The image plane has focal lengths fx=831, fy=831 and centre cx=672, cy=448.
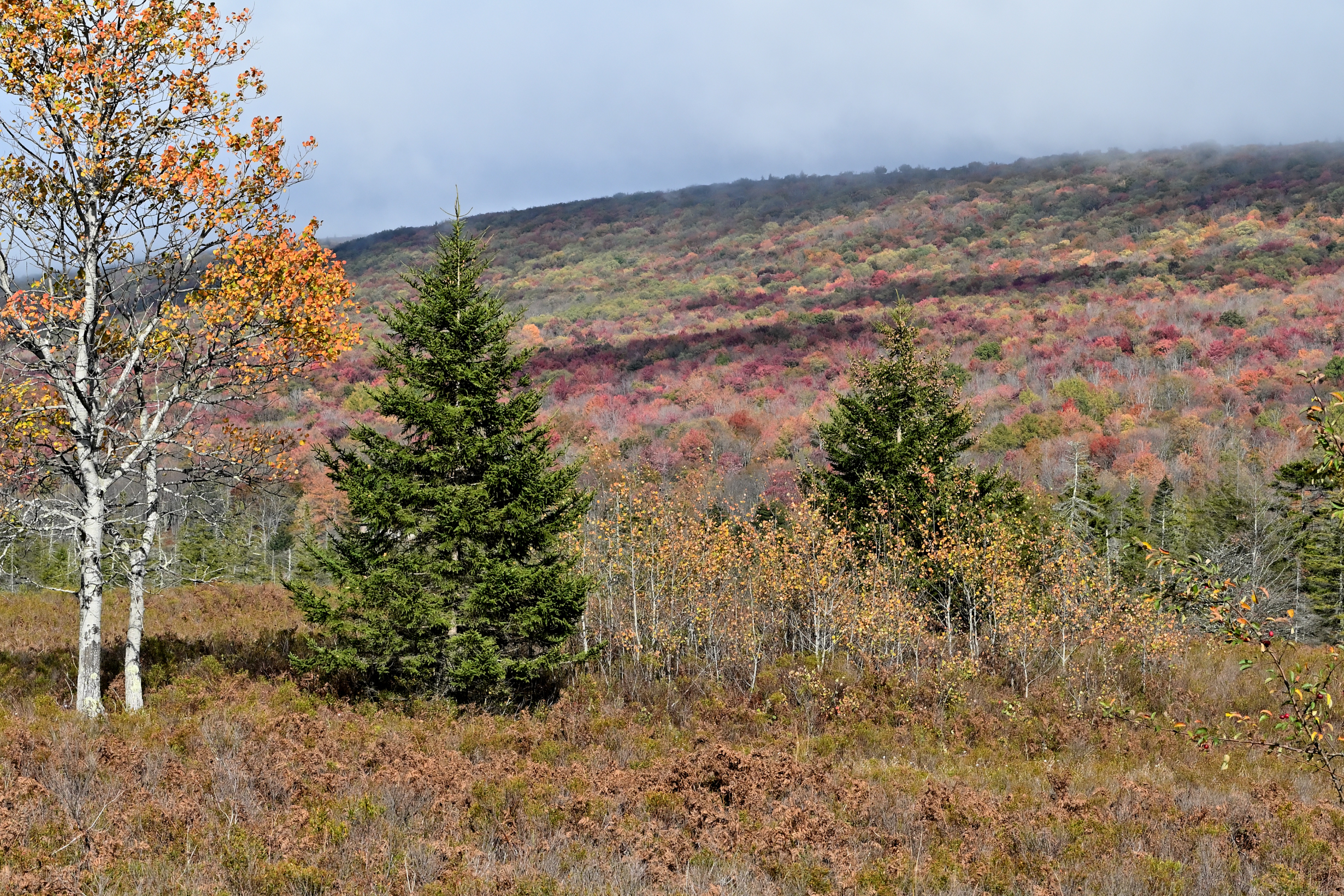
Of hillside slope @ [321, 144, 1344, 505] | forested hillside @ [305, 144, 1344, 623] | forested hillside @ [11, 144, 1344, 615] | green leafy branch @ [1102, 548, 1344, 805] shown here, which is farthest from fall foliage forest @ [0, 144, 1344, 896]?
hillside slope @ [321, 144, 1344, 505]

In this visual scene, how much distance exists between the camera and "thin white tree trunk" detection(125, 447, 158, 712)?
9922mm

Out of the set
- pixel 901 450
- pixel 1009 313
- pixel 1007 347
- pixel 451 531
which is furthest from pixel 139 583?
pixel 1009 313

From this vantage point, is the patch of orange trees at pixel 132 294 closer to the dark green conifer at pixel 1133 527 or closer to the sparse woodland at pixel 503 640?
the sparse woodland at pixel 503 640

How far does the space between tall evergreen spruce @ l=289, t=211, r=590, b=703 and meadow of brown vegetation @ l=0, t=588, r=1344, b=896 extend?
76 cm

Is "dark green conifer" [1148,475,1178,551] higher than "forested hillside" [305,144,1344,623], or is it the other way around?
"forested hillside" [305,144,1344,623]

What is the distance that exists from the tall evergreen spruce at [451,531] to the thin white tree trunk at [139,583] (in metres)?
2.02

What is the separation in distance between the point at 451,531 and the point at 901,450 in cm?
1233

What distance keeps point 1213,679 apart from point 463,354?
16200 mm

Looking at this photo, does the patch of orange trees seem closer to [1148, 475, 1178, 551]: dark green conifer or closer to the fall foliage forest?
the fall foliage forest

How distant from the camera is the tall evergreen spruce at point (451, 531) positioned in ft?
39.6

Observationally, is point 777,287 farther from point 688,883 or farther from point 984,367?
point 688,883

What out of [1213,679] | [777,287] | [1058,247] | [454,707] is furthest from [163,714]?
[1058,247]

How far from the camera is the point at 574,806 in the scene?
25.5 feet

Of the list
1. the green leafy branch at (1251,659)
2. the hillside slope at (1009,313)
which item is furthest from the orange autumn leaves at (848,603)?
the green leafy branch at (1251,659)
